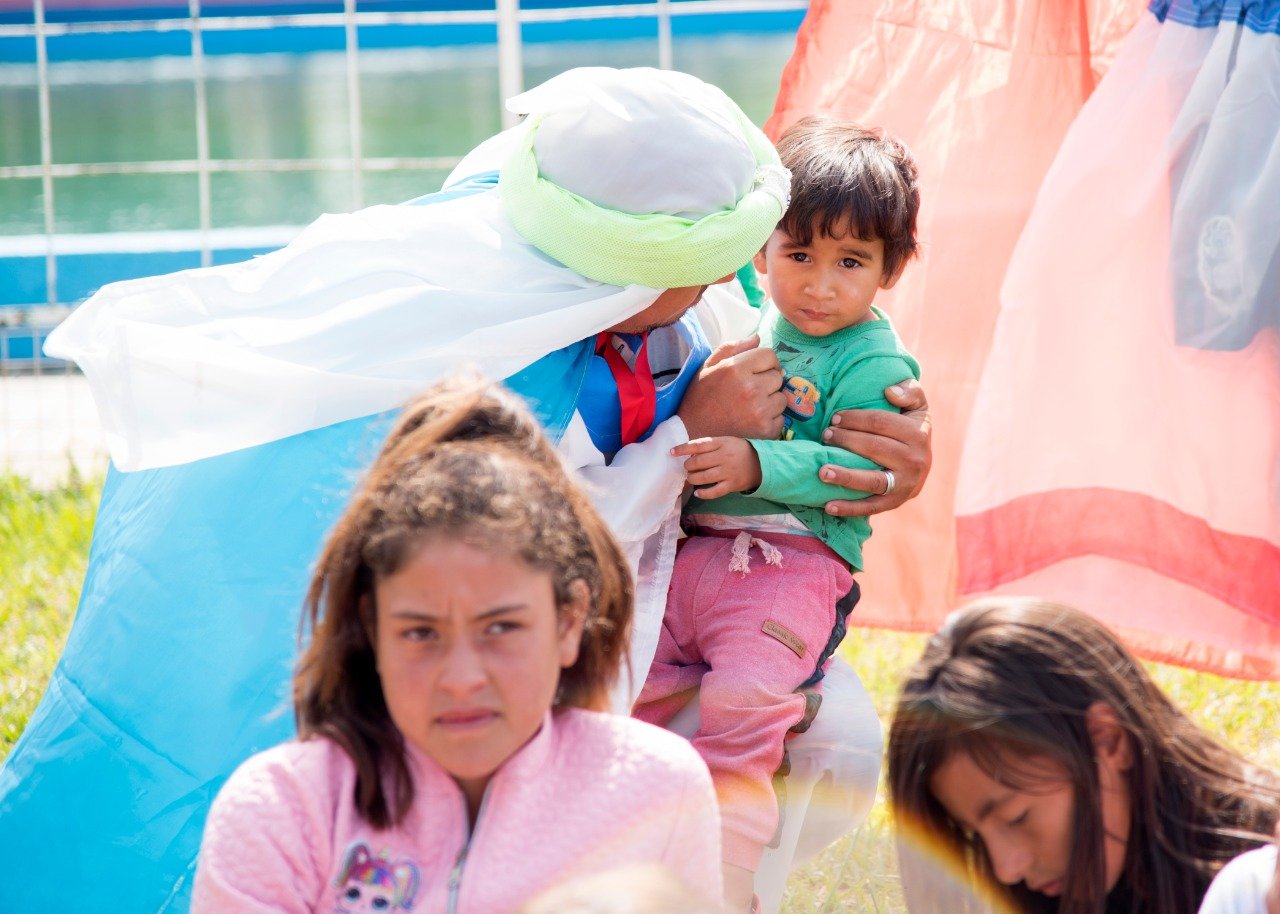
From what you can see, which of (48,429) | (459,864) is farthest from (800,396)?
(48,429)

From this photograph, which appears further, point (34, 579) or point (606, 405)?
point (34, 579)

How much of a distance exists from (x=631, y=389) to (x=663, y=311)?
0.14 meters

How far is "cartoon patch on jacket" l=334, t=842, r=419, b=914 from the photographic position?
1823mm

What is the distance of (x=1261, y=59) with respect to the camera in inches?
123

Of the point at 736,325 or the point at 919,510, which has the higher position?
the point at 736,325

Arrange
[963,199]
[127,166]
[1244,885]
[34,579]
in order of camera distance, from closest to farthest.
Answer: [1244,885] < [963,199] < [34,579] < [127,166]

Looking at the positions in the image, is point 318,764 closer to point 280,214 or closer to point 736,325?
point 736,325

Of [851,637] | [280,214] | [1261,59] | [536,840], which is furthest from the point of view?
[280,214]

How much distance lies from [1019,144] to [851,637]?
4.57 ft

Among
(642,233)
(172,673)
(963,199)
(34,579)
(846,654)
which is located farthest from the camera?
(34,579)

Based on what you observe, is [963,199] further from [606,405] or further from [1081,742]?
[1081,742]

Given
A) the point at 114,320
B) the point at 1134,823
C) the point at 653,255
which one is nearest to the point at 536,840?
the point at 1134,823

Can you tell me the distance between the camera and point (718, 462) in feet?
8.64

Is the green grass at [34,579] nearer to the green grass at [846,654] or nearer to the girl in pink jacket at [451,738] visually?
the green grass at [846,654]
